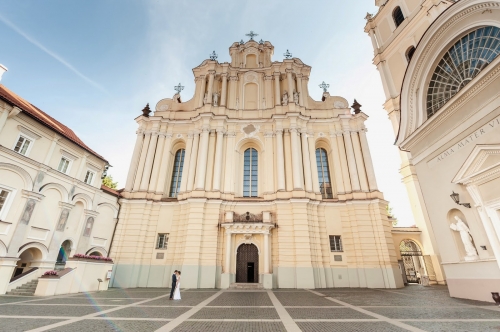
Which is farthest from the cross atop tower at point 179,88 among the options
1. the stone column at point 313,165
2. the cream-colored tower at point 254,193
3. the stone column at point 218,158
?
the stone column at point 313,165

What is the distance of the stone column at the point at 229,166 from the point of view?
67.5ft

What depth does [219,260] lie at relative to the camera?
60.1ft

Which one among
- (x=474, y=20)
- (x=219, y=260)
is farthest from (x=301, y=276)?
(x=474, y=20)

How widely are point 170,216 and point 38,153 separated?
9797mm

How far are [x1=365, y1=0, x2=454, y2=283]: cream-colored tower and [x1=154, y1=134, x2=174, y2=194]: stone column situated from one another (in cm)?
2154

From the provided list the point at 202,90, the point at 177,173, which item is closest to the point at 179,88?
the point at 202,90

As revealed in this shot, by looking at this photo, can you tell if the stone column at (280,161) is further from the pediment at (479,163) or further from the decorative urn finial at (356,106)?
the pediment at (479,163)

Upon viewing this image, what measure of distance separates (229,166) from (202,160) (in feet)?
8.04

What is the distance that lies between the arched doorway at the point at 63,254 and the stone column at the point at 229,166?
38.0ft

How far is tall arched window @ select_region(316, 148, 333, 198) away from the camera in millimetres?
21672

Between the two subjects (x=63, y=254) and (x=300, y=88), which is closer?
(x=63, y=254)

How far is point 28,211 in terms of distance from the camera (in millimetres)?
13438

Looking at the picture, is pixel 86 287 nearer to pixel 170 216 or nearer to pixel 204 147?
pixel 170 216

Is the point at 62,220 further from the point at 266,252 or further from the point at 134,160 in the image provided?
the point at 266,252
